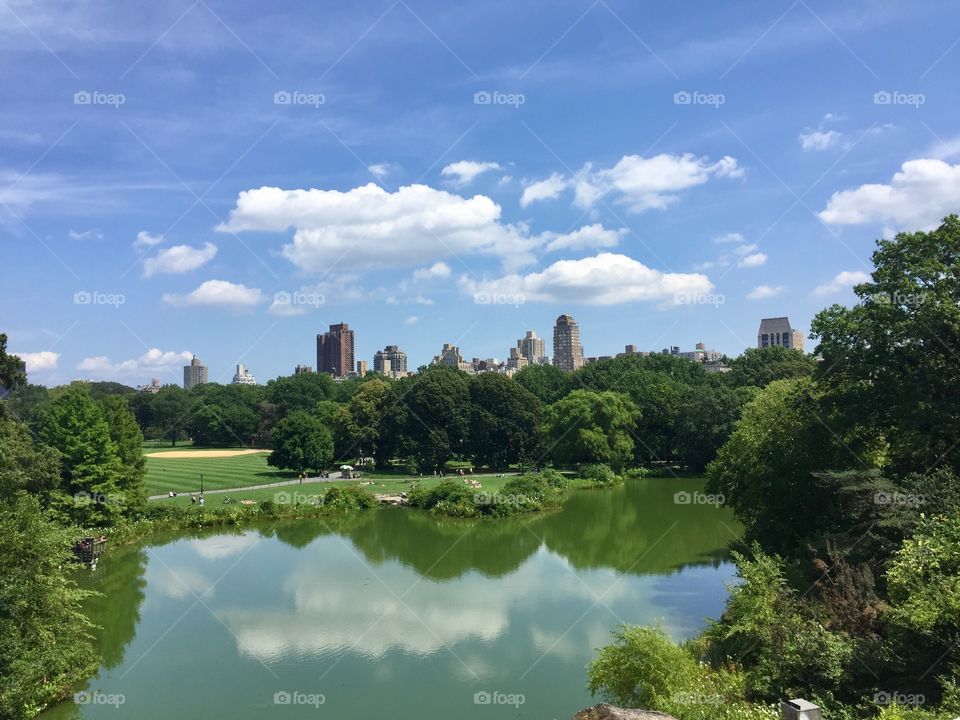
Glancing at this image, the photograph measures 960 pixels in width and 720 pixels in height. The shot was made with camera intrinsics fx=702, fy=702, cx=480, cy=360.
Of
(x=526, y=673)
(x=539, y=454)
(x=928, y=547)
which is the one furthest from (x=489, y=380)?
(x=928, y=547)

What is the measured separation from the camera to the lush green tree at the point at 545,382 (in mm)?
73188

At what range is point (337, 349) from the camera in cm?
17350

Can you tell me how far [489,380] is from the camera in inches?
2213

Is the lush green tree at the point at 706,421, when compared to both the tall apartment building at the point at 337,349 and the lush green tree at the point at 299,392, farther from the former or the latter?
the tall apartment building at the point at 337,349

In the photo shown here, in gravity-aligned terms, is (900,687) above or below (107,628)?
above

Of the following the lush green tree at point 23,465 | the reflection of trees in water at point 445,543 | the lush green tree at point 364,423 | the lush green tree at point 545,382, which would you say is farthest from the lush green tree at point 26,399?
the lush green tree at point 545,382

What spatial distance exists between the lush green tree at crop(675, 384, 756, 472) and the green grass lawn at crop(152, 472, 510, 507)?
1470 cm

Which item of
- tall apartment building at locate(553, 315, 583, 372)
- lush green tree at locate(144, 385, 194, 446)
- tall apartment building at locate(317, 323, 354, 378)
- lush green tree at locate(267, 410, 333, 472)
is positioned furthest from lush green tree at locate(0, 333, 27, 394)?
tall apartment building at locate(553, 315, 583, 372)

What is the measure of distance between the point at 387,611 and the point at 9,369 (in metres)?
19.0

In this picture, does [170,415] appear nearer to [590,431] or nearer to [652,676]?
[590,431]

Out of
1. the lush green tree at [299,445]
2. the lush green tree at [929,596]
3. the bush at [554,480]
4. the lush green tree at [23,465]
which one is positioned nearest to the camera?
the lush green tree at [929,596]

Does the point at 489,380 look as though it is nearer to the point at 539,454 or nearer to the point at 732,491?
the point at 539,454

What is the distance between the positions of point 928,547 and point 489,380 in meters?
44.5

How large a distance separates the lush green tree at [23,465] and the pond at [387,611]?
12.0 feet
